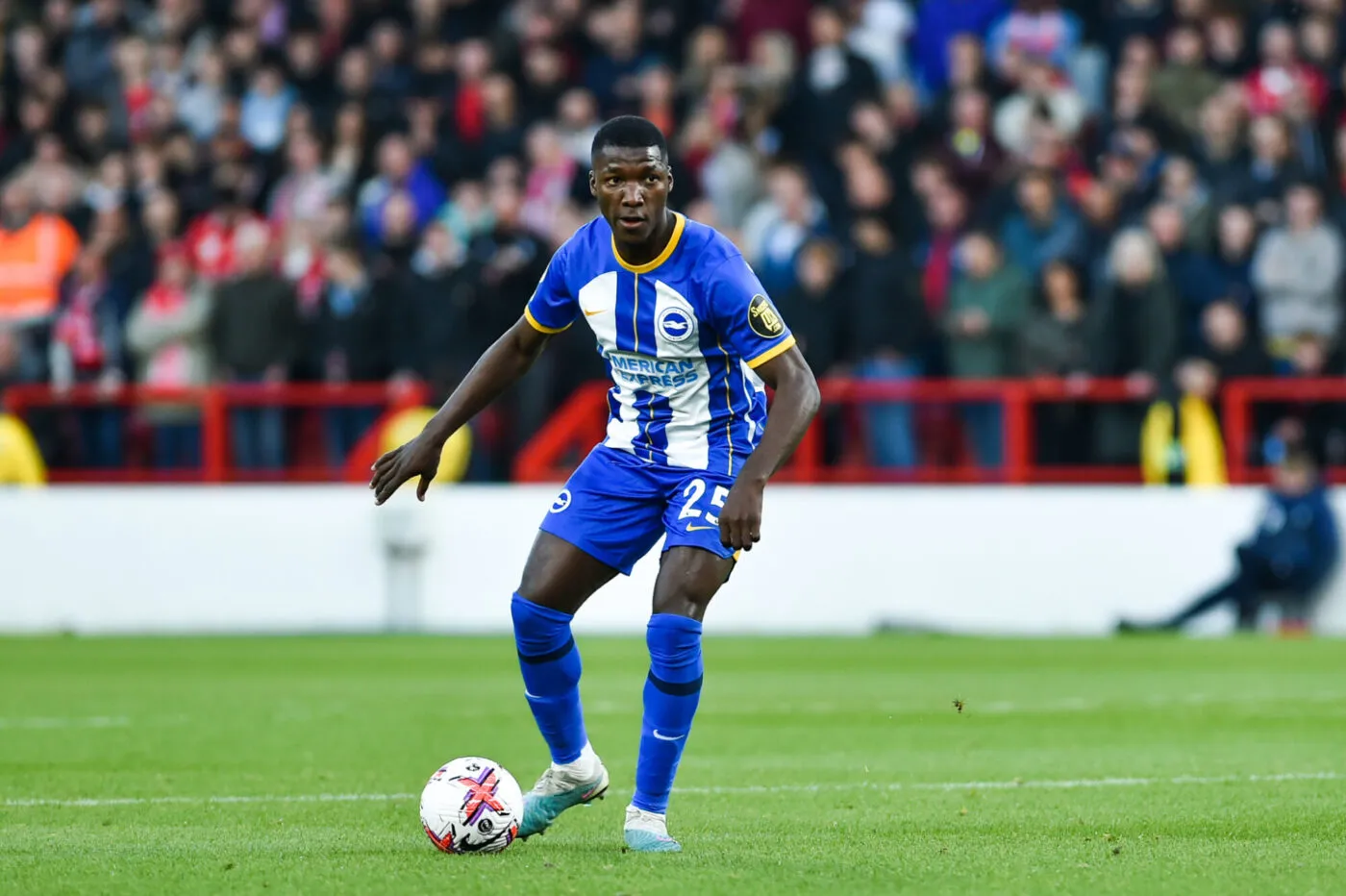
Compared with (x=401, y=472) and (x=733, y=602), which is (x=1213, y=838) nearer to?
(x=401, y=472)

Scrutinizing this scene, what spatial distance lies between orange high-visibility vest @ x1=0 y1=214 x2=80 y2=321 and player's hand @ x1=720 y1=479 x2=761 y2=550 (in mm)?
13236

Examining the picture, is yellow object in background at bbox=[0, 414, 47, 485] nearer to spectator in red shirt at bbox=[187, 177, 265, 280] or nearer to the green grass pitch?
spectator in red shirt at bbox=[187, 177, 265, 280]

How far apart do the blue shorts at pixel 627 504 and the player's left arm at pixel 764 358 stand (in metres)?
0.28

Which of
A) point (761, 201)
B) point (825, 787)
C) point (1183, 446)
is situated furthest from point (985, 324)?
point (825, 787)

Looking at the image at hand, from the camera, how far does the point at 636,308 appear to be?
664 centimetres

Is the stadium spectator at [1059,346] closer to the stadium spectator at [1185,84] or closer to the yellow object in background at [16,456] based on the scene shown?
the stadium spectator at [1185,84]

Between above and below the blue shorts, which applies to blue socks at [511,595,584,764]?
below

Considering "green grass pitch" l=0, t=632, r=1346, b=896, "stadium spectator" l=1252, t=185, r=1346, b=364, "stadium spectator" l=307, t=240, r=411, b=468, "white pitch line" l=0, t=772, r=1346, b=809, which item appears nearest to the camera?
"green grass pitch" l=0, t=632, r=1346, b=896

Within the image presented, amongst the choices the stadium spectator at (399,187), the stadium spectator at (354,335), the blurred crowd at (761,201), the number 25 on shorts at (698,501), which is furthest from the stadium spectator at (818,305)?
the number 25 on shorts at (698,501)

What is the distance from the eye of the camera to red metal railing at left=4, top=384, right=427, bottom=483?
17.1 metres

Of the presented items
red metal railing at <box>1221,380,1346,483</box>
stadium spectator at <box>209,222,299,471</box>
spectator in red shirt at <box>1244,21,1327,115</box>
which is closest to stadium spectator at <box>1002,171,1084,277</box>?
red metal railing at <box>1221,380,1346,483</box>

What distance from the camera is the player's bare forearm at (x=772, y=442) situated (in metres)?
6.21

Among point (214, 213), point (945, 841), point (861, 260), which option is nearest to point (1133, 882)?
point (945, 841)

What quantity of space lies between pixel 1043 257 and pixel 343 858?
430 inches
